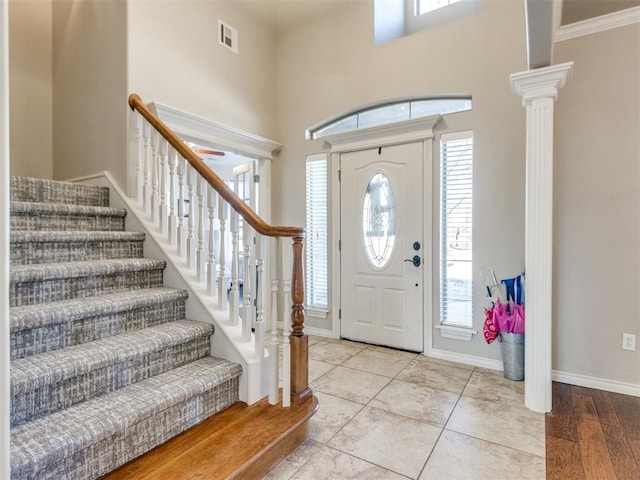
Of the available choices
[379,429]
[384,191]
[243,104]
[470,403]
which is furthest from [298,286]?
[243,104]

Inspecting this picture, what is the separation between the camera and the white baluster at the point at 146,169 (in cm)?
266

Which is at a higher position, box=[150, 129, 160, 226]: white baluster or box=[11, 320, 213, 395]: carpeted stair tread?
box=[150, 129, 160, 226]: white baluster

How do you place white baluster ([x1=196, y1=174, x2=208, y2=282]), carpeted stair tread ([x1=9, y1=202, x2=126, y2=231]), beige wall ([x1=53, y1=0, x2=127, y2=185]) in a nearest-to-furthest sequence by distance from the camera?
carpeted stair tread ([x1=9, y1=202, x2=126, y2=231]), white baluster ([x1=196, y1=174, x2=208, y2=282]), beige wall ([x1=53, y1=0, x2=127, y2=185])

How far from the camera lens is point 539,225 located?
2.31m

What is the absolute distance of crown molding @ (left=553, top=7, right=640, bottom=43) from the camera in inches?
103

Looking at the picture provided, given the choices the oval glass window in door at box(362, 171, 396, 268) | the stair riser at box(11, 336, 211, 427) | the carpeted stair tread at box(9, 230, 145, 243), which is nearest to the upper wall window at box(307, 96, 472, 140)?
the oval glass window in door at box(362, 171, 396, 268)

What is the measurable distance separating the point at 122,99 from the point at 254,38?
1844mm

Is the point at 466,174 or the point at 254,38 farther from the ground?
the point at 254,38

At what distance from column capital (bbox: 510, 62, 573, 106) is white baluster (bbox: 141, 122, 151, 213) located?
8.59 ft

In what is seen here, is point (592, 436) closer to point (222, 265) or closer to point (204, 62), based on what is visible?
point (222, 265)

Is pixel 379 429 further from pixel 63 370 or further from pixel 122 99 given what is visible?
pixel 122 99

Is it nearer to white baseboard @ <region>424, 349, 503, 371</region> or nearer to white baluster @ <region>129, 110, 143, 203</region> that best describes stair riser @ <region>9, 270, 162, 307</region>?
white baluster @ <region>129, 110, 143, 203</region>

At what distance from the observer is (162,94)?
10.3ft

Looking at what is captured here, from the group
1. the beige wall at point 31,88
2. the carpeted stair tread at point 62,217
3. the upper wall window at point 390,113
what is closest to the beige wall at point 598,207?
the upper wall window at point 390,113
